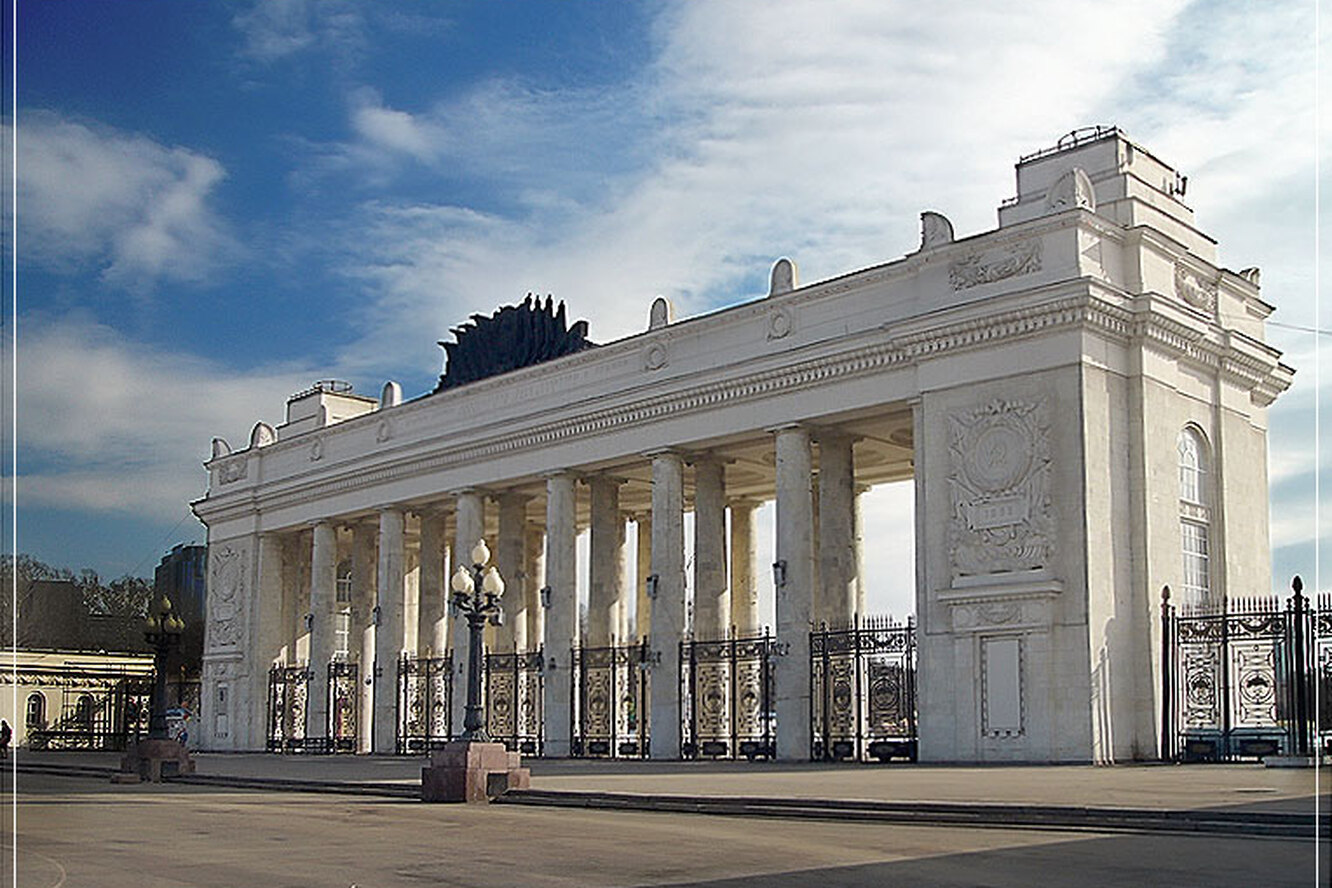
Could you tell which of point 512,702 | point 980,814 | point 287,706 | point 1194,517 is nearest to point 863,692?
point 1194,517

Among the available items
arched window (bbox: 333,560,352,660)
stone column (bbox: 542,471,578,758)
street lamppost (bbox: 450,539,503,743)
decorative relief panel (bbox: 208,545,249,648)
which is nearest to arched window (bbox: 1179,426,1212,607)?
street lamppost (bbox: 450,539,503,743)

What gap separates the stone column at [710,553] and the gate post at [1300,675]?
15.7m

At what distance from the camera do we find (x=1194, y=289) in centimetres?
3381

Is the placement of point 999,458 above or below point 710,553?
above

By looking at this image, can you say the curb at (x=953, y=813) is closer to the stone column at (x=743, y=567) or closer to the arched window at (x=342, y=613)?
the stone column at (x=743, y=567)

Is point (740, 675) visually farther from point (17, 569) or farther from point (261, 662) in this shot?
point (17, 569)

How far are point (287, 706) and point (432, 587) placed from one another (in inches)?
307

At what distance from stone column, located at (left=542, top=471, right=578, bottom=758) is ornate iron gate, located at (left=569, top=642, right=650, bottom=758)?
0.26 m

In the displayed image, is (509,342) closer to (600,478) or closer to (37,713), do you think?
(600,478)

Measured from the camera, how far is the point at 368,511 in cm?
5109

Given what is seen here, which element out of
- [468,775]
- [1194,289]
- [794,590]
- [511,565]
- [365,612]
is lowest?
[468,775]

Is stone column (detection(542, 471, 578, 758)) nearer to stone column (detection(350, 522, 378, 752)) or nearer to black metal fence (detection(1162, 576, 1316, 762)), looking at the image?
stone column (detection(350, 522, 378, 752))

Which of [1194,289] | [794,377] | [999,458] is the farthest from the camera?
[794,377]

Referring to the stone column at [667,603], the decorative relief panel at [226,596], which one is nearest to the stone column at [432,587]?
the decorative relief panel at [226,596]
